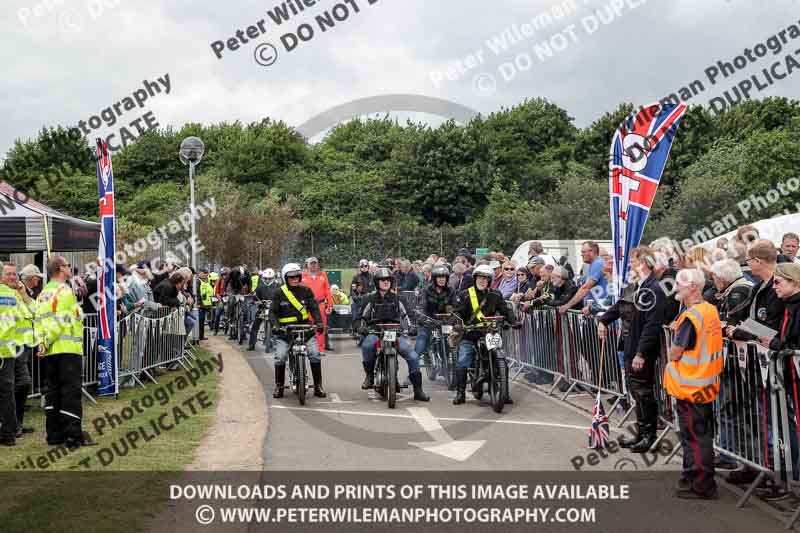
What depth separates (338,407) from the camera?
12148 mm

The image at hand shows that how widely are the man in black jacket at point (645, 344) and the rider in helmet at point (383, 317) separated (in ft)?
13.6

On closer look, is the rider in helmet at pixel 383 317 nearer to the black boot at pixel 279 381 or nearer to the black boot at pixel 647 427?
the black boot at pixel 279 381

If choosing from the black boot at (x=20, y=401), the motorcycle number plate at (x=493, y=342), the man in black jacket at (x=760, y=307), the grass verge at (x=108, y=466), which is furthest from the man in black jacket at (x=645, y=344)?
the black boot at (x=20, y=401)

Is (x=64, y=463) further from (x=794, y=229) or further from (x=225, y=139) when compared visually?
(x=225, y=139)

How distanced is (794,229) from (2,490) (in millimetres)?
16436

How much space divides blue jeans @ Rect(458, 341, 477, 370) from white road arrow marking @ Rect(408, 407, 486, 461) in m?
1.66

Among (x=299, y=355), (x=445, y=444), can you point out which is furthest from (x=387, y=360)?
(x=445, y=444)

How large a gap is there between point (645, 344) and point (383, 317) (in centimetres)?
498

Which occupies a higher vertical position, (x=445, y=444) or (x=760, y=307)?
(x=760, y=307)

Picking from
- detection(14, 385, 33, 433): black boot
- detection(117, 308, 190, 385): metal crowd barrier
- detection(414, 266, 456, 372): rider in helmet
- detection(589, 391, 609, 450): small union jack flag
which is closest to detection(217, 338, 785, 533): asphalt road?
detection(589, 391, 609, 450): small union jack flag

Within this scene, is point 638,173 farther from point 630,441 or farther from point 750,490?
point 750,490

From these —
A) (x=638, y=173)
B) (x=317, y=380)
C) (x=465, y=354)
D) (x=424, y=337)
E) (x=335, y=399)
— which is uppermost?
(x=638, y=173)

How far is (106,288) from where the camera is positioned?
12.7 meters

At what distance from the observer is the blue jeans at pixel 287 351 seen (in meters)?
12.8
